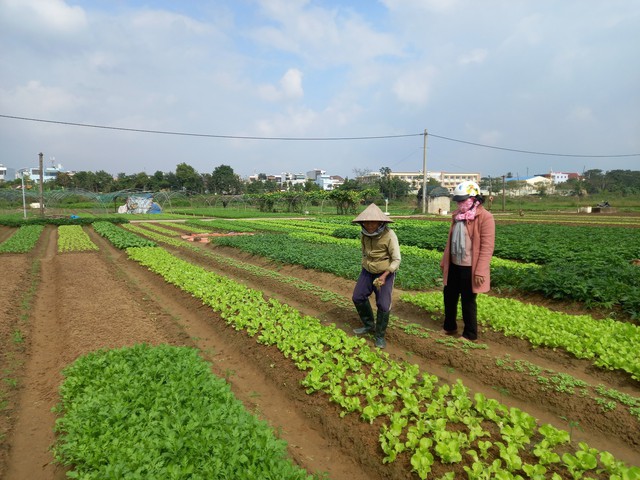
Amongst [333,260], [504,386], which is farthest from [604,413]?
[333,260]

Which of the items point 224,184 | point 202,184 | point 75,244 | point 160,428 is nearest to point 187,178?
point 202,184

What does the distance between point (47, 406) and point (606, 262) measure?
12.8 meters

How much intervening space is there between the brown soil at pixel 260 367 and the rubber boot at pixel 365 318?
418 millimetres

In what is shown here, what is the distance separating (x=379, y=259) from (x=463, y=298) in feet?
4.50

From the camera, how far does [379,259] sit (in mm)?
5555

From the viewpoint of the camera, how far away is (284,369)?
513 cm

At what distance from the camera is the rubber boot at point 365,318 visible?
596 cm

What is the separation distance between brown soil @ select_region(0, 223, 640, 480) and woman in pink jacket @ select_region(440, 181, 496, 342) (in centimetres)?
74

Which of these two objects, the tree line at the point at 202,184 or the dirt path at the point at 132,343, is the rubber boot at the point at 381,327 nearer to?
the dirt path at the point at 132,343

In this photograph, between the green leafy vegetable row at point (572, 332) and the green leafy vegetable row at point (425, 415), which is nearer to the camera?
the green leafy vegetable row at point (425, 415)

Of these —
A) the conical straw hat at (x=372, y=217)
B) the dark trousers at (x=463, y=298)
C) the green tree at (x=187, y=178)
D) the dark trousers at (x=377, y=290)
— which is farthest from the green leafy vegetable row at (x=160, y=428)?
the green tree at (x=187, y=178)

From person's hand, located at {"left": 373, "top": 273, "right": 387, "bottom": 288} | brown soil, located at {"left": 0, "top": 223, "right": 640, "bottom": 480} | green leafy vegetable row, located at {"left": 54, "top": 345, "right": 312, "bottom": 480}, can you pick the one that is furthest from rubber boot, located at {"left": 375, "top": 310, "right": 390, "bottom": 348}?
green leafy vegetable row, located at {"left": 54, "top": 345, "right": 312, "bottom": 480}

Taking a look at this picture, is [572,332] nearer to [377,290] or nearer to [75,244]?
[377,290]

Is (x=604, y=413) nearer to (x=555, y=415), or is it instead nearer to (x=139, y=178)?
(x=555, y=415)
